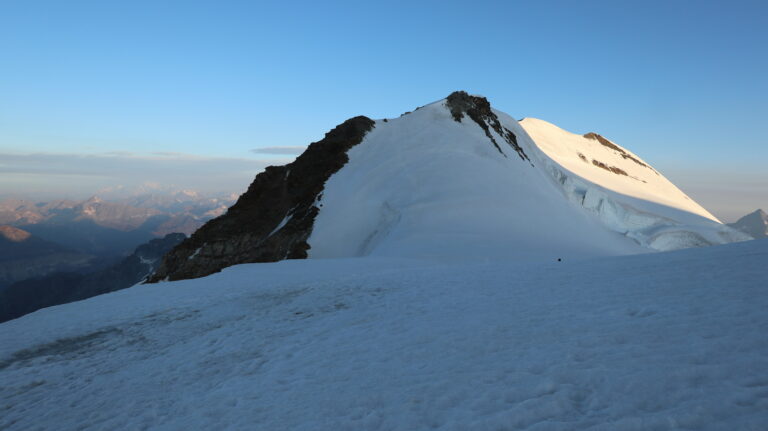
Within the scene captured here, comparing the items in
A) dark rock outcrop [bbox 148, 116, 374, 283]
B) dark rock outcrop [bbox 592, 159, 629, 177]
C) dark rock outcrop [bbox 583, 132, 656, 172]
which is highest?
dark rock outcrop [bbox 583, 132, 656, 172]

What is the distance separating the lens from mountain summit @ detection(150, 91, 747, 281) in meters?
27.7

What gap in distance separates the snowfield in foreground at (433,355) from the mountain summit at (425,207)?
1182 centimetres

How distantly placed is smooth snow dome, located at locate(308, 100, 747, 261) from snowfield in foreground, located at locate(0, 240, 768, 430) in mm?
12066

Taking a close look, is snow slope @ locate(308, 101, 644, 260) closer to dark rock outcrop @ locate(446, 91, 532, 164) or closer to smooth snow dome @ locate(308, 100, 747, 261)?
smooth snow dome @ locate(308, 100, 747, 261)

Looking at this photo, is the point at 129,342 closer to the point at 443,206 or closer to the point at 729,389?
the point at 729,389

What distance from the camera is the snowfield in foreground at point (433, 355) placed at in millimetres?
4996

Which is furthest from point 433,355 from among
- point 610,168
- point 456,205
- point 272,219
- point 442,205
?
point 610,168

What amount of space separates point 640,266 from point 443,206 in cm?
1959

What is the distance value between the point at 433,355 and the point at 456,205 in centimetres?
2422

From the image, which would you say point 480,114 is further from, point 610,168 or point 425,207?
point 610,168

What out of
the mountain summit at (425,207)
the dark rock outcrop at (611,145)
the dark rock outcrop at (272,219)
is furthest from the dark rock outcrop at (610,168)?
the dark rock outcrop at (272,219)

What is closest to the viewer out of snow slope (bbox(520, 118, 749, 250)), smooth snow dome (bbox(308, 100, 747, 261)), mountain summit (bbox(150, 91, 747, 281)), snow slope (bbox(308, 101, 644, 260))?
snow slope (bbox(308, 101, 644, 260))

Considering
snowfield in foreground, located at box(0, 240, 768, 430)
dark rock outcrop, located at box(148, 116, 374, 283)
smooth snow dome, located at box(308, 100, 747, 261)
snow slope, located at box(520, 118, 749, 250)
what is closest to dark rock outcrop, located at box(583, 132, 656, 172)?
snow slope, located at box(520, 118, 749, 250)

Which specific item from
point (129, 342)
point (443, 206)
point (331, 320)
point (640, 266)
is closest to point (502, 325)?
point (331, 320)
